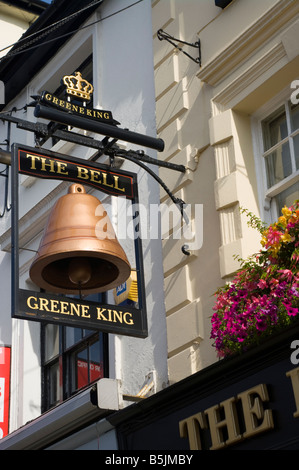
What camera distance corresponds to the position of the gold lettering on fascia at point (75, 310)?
7.45 meters

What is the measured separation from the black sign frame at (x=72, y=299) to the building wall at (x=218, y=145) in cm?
61

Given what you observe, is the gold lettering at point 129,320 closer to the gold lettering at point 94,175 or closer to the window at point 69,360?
the gold lettering at point 94,175

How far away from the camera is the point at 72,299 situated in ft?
25.1

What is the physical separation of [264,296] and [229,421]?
101 cm

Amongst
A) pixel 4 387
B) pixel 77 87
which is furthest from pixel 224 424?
pixel 77 87

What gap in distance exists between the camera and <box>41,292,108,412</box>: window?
1016cm

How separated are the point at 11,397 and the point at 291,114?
210 inches

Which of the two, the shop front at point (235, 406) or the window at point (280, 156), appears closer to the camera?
the shop front at point (235, 406)

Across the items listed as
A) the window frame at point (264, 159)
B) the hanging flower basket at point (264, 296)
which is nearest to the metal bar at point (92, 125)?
the window frame at point (264, 159)

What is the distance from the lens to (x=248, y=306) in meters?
6.79

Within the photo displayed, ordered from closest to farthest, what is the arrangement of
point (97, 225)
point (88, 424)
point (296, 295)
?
1. point (296, 295)
2. point (97, 225)
3. point (88, 424)

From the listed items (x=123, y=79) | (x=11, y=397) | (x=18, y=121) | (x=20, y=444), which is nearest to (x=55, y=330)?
(x=11, y=397)

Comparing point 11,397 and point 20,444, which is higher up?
point 11,397
